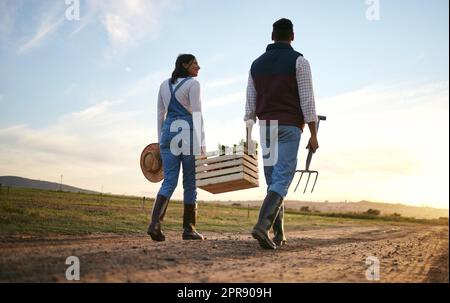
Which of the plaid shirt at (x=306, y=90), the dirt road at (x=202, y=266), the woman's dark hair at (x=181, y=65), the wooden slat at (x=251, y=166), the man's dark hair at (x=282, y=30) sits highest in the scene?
the man's dark hair at (x=282, y=30)

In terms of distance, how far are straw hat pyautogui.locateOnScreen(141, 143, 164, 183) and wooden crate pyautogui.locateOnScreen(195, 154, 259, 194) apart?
671mm

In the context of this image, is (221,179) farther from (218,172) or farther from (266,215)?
(266,215)

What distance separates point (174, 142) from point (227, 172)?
3.74 ft

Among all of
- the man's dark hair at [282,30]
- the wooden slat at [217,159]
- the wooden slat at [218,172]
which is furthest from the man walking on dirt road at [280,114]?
the wooden slat at [217,159]

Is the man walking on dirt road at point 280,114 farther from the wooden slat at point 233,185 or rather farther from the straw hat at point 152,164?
the straw hat at point 152,164

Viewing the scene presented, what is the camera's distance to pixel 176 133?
7012 mm

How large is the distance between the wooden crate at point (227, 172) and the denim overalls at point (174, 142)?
0.71m

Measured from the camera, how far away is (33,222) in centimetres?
947

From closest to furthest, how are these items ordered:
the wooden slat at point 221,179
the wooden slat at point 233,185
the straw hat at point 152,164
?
the wooden slat at point 221,179
the wooden slat at point 233,185
the straw hat at point 152,164

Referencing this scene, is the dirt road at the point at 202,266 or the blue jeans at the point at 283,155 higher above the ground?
the blue jeans at the point at 283,155

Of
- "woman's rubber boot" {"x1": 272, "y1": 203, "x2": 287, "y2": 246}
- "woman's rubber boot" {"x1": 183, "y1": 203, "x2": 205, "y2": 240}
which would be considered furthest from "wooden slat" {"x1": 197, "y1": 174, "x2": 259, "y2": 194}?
"woman's rubber boot" {"x1": 272, "y1": 203, "x2": 287, "y2": 246}

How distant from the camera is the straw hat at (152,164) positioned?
7945mm

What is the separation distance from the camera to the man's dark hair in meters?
6.42
